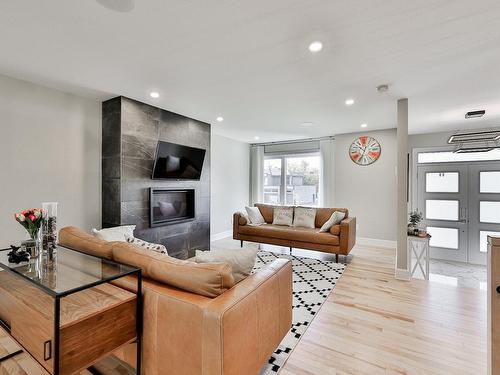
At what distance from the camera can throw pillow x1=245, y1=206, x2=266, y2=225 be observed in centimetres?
500

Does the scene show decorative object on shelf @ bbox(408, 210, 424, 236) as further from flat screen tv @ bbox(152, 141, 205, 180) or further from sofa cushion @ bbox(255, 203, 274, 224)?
flat screen tv @ bbox(152, 141, 205, 180)

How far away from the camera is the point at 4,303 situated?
1.49 m

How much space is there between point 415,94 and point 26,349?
432 cm

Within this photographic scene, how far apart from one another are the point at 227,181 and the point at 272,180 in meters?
1.38

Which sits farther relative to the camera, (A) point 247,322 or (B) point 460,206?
(B) point 460,206

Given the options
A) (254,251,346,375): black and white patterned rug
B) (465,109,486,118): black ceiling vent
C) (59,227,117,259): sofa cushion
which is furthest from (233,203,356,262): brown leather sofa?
(59,227,117,259): sofa cushion

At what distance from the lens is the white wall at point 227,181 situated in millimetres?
5664

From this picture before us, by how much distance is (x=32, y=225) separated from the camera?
169cm

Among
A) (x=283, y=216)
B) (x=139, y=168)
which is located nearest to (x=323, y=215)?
(x=283, y=216)

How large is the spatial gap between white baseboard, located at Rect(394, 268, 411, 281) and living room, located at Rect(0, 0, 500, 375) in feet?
0.10

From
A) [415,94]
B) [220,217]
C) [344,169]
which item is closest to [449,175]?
[344,169]

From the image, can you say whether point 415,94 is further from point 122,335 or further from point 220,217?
point 220,217

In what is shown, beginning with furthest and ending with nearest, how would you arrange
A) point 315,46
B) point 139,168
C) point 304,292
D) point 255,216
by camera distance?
point 255,216
point 139,168
point 304,292
point 315,46

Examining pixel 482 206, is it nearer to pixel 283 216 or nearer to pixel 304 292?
pixel 283 216
